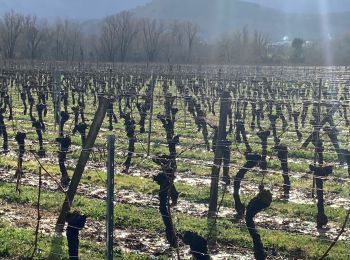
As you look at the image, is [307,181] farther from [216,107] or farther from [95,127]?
[216,107]

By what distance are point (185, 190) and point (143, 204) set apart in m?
1.18

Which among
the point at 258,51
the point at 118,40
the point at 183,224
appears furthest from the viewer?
the point at 118,40

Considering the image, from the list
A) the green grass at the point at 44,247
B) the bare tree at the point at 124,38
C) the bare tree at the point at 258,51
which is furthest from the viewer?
the bare tree at the point at 124,38

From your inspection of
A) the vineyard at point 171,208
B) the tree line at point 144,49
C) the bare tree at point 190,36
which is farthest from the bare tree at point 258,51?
the vineyard at point 171,208

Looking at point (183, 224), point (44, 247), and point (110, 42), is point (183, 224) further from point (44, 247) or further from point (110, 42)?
point (110, 42)

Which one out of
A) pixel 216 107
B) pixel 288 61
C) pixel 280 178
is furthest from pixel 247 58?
pixel 280 178

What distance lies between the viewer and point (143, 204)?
8.70 m

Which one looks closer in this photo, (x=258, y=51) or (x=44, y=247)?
(x=44, y=247)

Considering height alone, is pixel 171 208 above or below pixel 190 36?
below

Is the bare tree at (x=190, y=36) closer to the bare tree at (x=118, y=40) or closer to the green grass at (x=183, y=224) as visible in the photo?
the bare tree at (x=118, y=40)

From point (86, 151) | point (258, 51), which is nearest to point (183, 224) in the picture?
point (86, 151)

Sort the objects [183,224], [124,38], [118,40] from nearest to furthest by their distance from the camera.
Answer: [183,224]
[124,38]
[118,40]

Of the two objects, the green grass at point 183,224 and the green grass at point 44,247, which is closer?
the green grass at point 44,247

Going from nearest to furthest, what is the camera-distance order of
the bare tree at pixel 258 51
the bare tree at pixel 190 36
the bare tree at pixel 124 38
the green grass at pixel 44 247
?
the green grass at pixel 44 247, the bare tree at pixel 258 51, the bare tree at pixel 124 38, the bare tree at pixel 190 36
